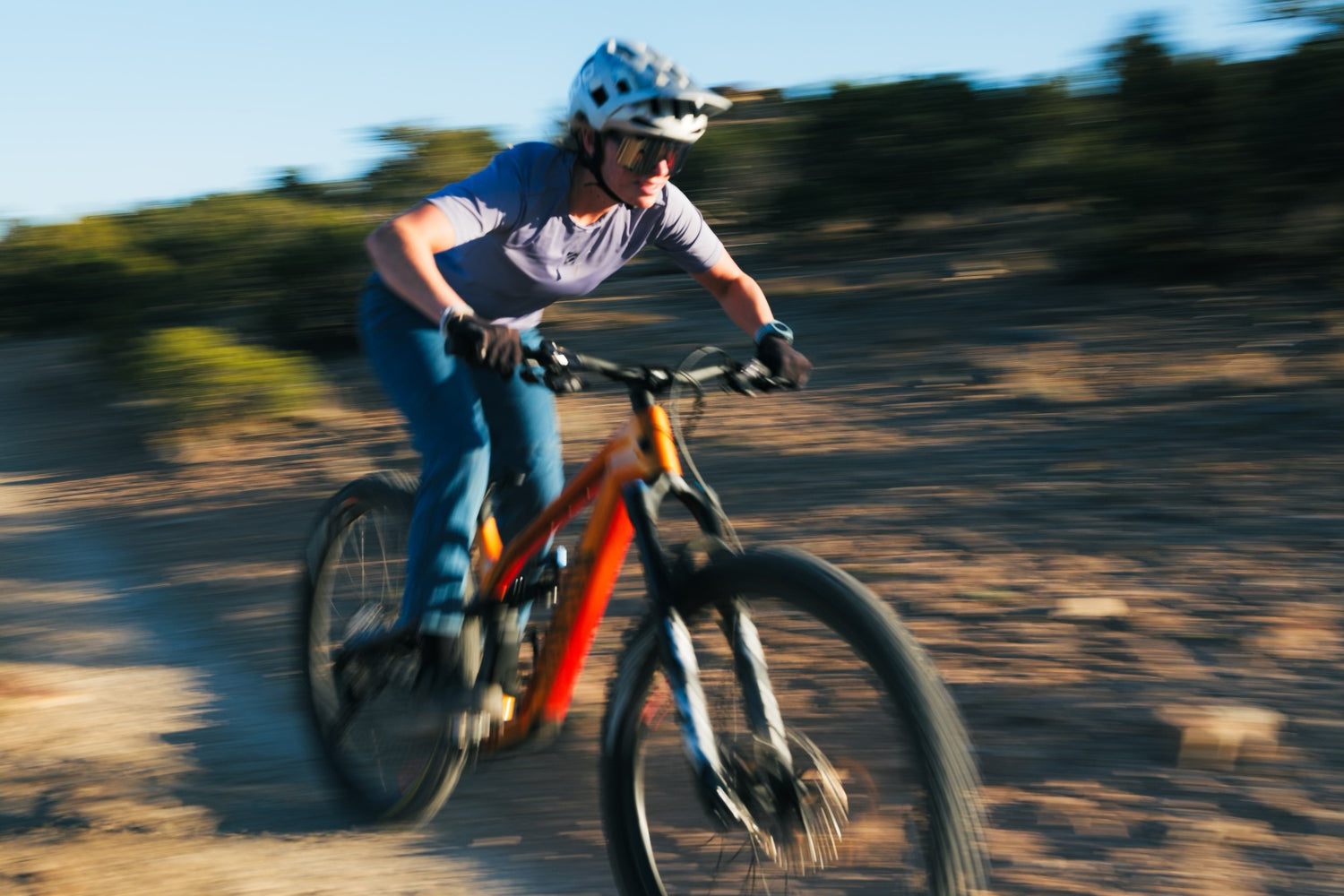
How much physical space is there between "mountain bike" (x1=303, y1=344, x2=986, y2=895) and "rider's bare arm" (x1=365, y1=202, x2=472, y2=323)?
28cm

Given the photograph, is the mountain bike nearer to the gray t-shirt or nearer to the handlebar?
the handlebar

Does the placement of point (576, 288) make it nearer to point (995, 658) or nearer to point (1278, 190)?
point (995, 658)

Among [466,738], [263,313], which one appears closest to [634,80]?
[466,738]

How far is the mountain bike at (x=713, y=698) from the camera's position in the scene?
2.48 metres

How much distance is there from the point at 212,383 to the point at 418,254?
6.61 m

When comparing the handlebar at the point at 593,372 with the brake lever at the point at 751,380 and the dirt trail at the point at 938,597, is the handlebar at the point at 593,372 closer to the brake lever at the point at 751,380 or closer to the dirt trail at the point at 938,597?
the brake lever at the point at 751,380

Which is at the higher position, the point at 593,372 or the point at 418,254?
the point at 418,254

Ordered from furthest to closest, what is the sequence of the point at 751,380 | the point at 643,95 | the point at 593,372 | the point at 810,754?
1. the point at 751,380
2. the point at 643,95
3. the point at 593,372
4. the point at 810,754

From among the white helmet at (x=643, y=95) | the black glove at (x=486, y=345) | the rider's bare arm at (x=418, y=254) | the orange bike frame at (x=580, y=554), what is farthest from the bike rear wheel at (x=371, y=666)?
the white helmet at (x=643, y=95)

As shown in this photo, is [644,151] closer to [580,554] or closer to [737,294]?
[737,294]

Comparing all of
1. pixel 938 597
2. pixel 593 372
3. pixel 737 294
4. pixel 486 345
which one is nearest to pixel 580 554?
pixel 593 372

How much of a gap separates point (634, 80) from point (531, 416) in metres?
1.08

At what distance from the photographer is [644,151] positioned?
3137 millimetres

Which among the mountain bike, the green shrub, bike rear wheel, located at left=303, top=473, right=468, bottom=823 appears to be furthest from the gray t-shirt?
the green shrub
